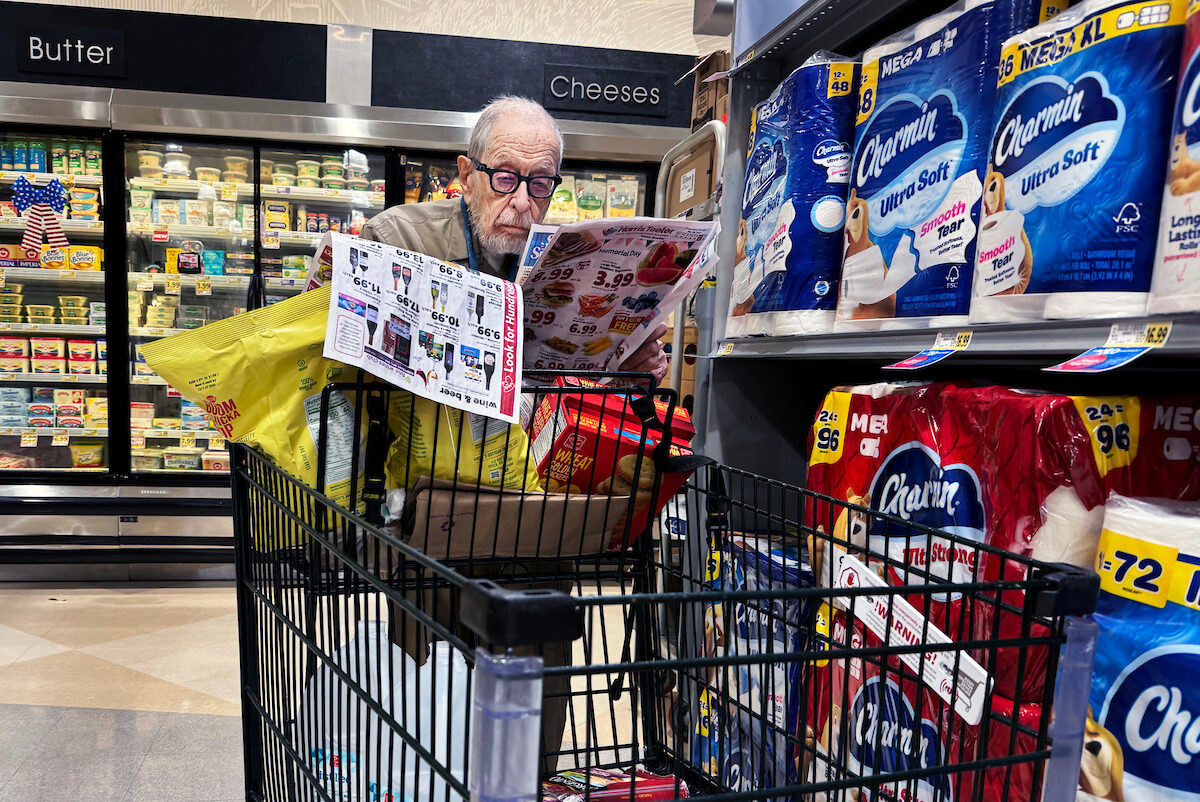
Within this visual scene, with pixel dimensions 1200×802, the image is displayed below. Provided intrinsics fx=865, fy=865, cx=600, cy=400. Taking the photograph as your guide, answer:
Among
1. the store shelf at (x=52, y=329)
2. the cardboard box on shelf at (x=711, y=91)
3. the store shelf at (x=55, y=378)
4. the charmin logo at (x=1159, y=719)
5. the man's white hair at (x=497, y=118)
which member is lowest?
the store shelf at (x=55, y=378)

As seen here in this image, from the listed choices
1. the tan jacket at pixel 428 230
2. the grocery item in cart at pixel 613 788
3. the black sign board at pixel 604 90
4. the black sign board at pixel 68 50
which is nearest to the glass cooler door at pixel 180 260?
the black sign board at pixel 68 50

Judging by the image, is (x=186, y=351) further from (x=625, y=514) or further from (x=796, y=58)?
(x=796, y=58)

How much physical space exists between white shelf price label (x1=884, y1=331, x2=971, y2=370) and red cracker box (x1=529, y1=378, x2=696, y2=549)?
0.31 meters

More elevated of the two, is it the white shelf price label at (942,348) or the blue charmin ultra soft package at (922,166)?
the blue charmin ultra soft package at (922,166)

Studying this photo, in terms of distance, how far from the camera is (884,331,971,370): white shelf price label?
1008 millimetres

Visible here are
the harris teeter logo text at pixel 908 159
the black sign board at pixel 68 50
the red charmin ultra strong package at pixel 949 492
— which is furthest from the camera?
the black sign board at pixel 68 50

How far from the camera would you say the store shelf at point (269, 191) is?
4215 millimetres

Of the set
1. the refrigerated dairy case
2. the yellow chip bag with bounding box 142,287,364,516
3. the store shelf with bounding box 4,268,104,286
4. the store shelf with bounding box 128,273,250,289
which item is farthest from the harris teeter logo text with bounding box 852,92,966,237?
the store shelf with bounding box 4,268,104,286

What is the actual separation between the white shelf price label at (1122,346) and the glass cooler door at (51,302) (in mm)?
4439

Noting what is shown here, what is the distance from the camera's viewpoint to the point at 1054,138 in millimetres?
902

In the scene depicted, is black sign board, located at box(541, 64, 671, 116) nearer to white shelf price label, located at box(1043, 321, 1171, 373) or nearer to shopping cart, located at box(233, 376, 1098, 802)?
shopping cart, located at box(233, 376, 1098, 802)

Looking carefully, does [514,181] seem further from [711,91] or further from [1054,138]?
[711,91]

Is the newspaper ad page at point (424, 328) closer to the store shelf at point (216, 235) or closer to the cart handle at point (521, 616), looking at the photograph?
the cart handle at point (521, 616)

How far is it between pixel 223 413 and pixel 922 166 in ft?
3.10
